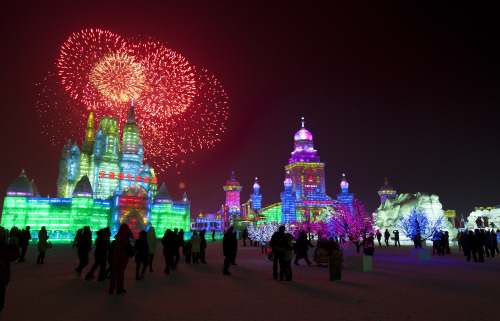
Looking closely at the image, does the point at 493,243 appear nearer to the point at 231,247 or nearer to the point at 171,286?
the point at 231,247

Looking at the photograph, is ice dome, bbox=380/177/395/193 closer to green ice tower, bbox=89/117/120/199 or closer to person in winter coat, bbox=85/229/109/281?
green ice tower, bbox=89/117/120/199

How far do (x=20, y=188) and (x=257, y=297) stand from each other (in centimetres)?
6694

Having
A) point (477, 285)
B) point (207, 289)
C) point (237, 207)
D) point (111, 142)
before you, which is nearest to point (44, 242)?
point (207, 289)

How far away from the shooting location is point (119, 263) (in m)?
9.55

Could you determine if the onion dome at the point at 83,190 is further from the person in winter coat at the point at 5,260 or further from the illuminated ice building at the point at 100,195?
the person in winter coat at the point at 5,260

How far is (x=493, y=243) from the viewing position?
22.6 m

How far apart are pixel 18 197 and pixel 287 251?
214 feet

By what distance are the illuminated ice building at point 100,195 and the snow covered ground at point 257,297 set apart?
56802 millimetres

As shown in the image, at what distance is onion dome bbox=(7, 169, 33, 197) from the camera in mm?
61938

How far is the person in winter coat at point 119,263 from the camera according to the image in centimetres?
942

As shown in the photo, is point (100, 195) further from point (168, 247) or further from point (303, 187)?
point (168, 247)

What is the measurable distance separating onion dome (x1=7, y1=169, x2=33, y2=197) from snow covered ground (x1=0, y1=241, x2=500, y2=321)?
2298 inches

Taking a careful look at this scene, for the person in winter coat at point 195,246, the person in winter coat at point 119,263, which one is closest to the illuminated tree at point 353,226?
the person in winter coat at point 195,246

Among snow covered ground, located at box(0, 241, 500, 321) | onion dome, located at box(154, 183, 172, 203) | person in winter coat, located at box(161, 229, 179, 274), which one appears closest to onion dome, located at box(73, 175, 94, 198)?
onion dome, located at box(154, 183, 172, 203)
